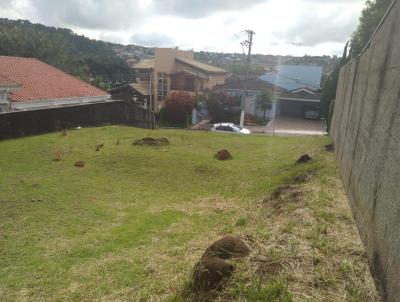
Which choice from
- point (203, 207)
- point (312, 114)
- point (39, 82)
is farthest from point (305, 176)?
point (312, 114)

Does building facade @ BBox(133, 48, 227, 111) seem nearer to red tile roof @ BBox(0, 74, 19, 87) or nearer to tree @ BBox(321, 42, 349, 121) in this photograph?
tree @ BBox(321, 42, 349, 121)

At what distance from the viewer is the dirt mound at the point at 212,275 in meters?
4.09

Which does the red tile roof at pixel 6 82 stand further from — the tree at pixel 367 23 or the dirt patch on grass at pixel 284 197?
the tree at pixel 367 23

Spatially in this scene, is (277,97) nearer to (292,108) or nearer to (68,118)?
(292,108)

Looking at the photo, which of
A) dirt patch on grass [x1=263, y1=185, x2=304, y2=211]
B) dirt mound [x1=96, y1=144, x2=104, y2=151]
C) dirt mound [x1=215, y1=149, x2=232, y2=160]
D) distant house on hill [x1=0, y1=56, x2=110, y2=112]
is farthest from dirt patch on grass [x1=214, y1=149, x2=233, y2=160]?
distant house on hill [x1=0, y1=56, x2=110, y2=112]

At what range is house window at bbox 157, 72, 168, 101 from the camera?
38.3 metres

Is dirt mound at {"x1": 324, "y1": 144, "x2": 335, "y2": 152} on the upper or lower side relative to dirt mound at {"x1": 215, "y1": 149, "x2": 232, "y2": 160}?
upper

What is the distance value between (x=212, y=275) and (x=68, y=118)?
55.1 ft

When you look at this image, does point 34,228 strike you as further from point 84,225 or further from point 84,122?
point 84,122

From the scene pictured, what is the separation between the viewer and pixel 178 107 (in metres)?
30.2

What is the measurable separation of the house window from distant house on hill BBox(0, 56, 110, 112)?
12.6 metres

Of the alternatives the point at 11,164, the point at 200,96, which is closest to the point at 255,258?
the point at 11,164

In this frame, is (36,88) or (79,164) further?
(36,88)

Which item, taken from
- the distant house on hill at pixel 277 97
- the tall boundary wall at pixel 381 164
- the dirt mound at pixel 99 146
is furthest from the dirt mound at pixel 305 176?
the distant house on hill at pixel 277 97
